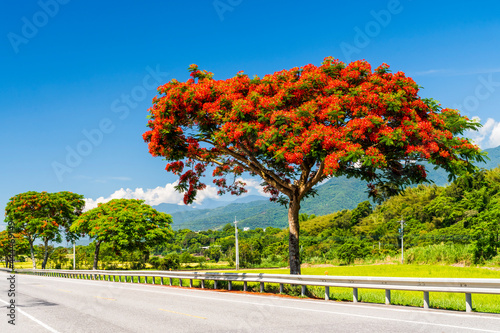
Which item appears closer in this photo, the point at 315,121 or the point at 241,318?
the point at 241,318

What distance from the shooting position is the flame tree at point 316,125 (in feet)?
47.9

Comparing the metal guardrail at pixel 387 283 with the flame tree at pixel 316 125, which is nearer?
the metal guardrail at pixel 387 283

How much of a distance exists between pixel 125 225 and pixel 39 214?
1489 centimetres

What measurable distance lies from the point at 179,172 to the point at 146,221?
30721 millimetres

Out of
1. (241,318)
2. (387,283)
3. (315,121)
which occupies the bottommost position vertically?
(241,318)

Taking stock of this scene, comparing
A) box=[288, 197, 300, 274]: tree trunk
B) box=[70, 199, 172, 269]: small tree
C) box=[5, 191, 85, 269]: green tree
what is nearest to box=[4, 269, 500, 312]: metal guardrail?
box=[288, 197, 300, 274]: tree trunk

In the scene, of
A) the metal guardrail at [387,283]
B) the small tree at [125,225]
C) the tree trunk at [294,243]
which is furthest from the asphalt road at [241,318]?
the small tree at [125,225]

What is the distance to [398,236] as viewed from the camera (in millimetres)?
78688

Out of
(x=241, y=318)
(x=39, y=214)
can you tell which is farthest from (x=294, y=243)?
(x=39, y=214)

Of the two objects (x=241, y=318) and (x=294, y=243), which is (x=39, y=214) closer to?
(x=294, y=243)

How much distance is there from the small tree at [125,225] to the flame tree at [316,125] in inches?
1199

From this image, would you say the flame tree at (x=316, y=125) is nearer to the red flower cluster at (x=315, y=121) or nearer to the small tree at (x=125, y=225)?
the red flower cluster at (x=315, y=121)

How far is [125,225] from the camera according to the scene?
48750 millimetres

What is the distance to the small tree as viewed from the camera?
4831 centimetres
